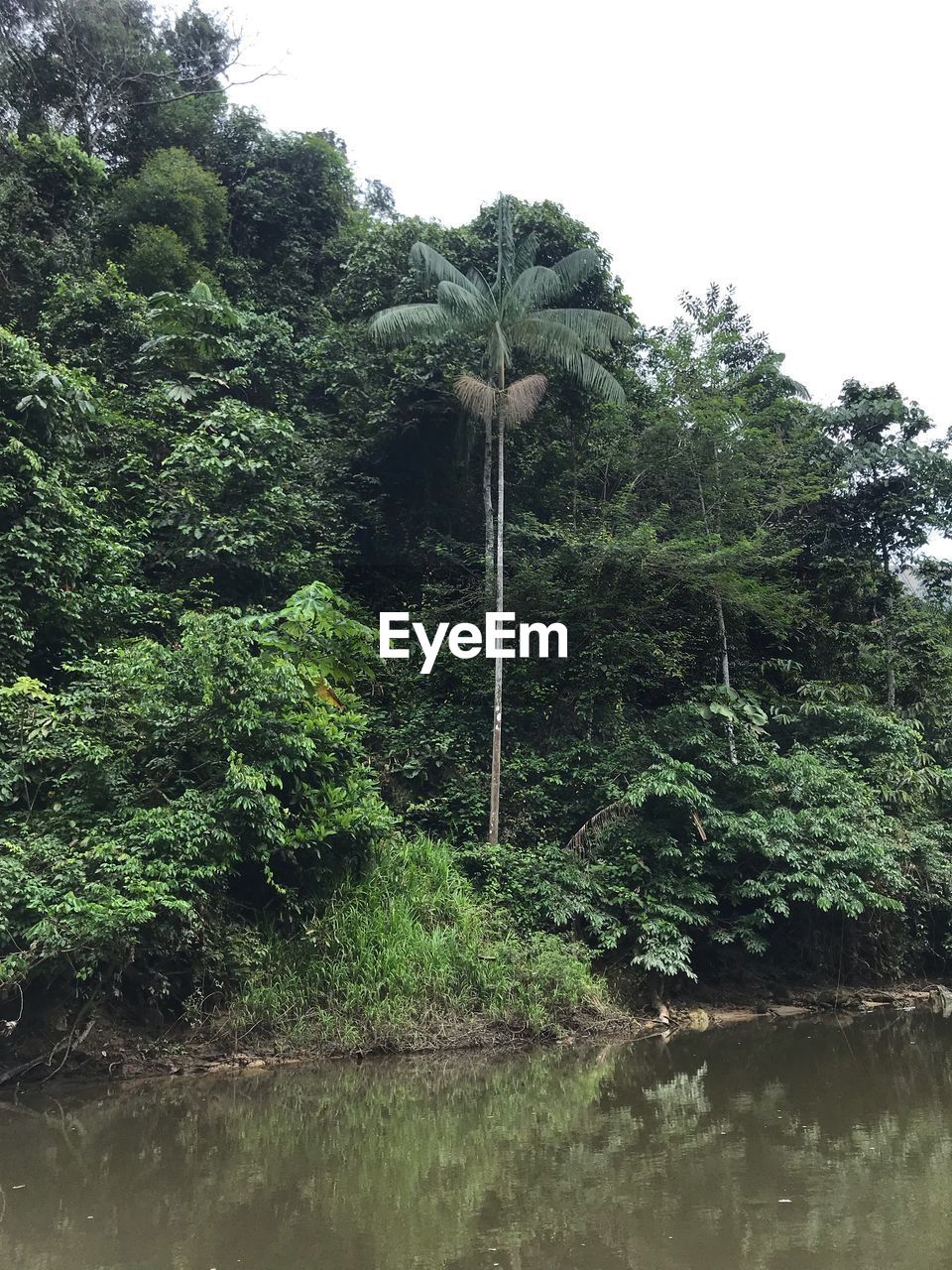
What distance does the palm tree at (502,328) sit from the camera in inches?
455

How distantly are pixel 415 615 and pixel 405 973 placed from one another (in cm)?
535

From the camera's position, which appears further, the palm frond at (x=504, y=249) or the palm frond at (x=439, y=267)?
the palm frond at (x=504, y=249)

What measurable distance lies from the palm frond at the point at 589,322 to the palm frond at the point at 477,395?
1183mm

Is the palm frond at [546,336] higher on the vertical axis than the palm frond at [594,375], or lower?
higher

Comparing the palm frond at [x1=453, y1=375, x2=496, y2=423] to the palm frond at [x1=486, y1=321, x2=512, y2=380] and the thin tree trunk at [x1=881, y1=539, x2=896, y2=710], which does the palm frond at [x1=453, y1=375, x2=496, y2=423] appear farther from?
the thin tree trunk at [x1=881, y1=539, x2=896, y2=710]

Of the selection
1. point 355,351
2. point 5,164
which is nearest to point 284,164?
point 5,164

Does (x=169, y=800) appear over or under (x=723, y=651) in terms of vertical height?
under

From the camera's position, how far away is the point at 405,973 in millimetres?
8367

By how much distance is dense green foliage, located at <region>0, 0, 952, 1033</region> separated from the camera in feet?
26.5

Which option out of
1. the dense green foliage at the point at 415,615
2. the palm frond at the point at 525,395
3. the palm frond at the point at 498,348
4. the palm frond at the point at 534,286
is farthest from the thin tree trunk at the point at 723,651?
the palm frond at the point at 534,286

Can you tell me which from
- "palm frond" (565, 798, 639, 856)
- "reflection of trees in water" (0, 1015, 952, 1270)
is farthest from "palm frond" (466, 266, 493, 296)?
"reflection of trees in water" (0, 1015, 952, 1270)

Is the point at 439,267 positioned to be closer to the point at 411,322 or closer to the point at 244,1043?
the point at 411,322

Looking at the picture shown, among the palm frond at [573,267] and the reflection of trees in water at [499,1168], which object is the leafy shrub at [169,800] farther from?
the palm frond at [573,267]

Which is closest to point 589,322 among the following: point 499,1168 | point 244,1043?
point 244,1043
